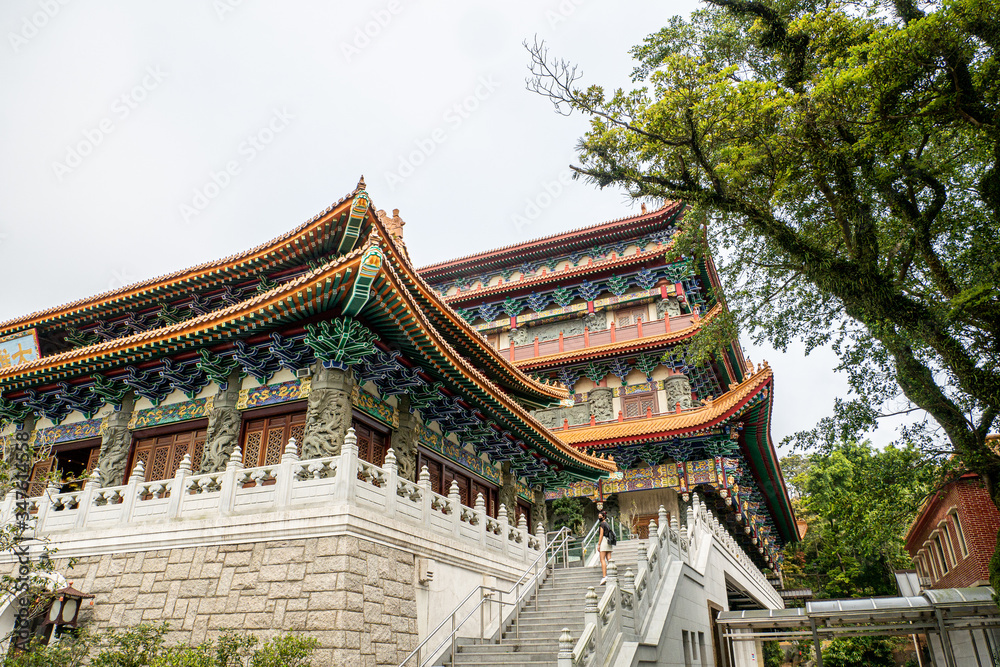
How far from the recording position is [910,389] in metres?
11.9

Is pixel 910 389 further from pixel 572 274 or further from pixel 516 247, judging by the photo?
pixel 516 247

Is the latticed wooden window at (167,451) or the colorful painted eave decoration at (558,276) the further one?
the colorful painted eave decoration at (558,276)

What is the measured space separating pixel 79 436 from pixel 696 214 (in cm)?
1412

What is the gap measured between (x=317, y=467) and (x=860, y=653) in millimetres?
29587

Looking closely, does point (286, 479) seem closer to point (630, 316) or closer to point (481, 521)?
point (481, 521)

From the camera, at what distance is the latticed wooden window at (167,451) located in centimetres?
1306

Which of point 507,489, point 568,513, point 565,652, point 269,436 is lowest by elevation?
point 565,652

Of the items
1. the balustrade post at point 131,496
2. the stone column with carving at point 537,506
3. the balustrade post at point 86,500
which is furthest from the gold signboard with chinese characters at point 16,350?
the stone column with carving at point 537,506

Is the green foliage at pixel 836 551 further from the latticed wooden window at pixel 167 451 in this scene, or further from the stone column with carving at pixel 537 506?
the latticed wooden window at pixel 167 451

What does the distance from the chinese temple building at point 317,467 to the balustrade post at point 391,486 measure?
0.04 m

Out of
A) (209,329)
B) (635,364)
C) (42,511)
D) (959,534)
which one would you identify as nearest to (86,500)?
(42,511)

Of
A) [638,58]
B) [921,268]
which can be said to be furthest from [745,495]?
[638,58]

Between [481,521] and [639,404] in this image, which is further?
[639,404]

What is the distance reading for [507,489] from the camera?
59.1ft
